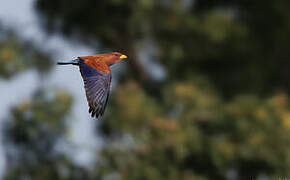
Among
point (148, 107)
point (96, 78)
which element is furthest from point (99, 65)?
point (148, 107)

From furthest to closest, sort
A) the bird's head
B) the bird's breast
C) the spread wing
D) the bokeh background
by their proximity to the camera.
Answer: the bokeh background
the bird's head
the bird's breast
the spread wing

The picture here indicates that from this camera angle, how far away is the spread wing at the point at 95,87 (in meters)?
6.06

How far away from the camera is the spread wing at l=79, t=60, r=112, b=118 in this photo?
6.06m

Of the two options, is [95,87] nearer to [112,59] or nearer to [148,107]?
[112,59]

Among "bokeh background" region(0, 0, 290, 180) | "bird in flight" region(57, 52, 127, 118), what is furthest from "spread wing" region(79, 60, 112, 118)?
"bokeh background" region(0, 0, 290, 180)

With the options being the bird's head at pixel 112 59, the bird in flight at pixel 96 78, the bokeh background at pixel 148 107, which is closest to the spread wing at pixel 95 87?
the bird in flight at pixel 96 78

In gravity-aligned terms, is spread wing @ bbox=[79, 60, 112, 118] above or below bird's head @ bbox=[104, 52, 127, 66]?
A: below

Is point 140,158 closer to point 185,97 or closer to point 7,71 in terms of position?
point 185,97

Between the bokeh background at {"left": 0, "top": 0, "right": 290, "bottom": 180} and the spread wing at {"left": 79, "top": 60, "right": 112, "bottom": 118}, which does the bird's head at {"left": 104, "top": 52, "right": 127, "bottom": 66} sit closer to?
the spread wing at {"left": 79, "top": 60, "right": 112, "bottom": 118}

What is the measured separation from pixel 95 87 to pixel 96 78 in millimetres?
150

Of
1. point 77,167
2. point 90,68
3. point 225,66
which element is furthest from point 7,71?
point 90,68

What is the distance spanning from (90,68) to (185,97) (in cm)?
729

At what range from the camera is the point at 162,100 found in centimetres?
1512

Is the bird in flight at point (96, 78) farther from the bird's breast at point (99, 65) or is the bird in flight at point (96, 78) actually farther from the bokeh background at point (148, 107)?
the bokeh background at point (148, 107)
